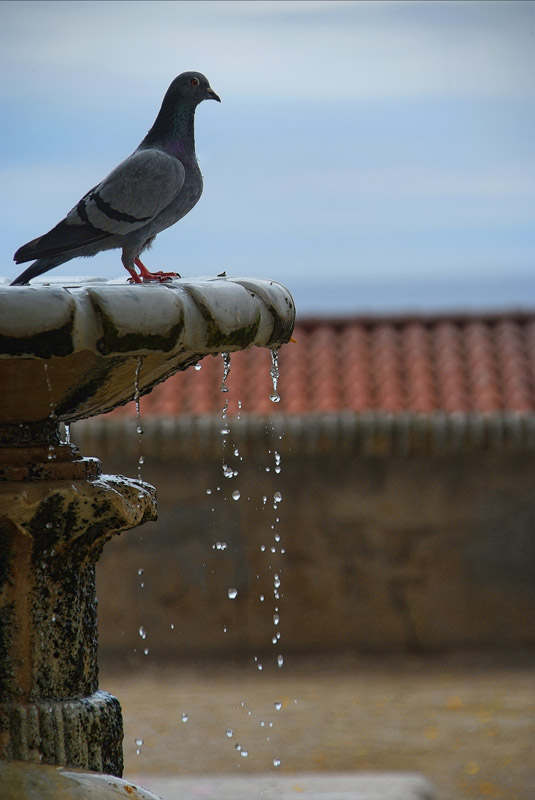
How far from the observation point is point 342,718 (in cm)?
586

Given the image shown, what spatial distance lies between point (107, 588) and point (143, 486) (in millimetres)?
4744

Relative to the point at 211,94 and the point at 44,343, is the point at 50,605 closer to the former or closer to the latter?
the point at 44,343

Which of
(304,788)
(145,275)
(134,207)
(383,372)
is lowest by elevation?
(304,788)

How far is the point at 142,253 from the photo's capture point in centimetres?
261

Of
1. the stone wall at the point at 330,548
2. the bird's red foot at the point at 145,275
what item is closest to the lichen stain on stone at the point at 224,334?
the bird's red foot at the point at 145,275

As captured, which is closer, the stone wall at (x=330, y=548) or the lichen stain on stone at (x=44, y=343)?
the lichen stain on stone at (x=44, y=343)

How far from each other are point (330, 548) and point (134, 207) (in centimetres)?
492

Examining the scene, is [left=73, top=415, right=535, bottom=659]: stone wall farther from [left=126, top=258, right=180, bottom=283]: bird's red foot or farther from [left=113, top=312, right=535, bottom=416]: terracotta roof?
[left=126, top=258, right=180, bottom=283]: bird's red foot

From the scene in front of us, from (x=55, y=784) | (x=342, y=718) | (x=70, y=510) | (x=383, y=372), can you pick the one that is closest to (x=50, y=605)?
(x=70, y=510)

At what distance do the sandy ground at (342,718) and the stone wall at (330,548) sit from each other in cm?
21

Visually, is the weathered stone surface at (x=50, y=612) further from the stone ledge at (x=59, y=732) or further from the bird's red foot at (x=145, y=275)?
the bird's red foot at (x=145, y=275)

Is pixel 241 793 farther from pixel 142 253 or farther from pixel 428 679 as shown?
pixel 428 679

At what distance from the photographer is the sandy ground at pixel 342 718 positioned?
5.11m

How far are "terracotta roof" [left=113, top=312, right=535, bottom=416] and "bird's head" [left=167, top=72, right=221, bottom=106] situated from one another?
183 inches
